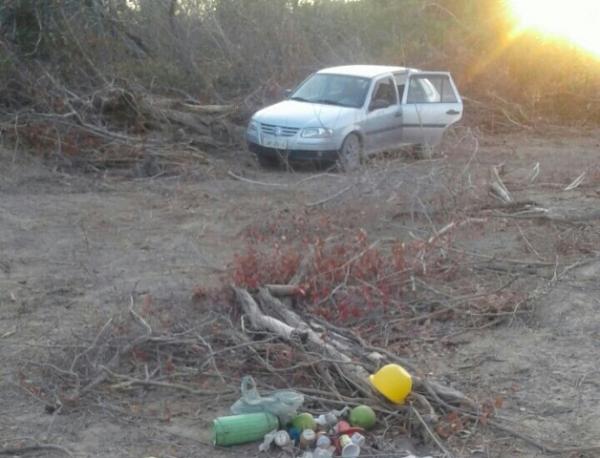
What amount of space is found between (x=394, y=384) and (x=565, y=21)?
1995 cm

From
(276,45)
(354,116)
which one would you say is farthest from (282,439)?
(276,45)

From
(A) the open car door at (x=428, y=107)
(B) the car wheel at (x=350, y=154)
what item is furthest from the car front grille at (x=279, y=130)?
(A) the open car door at (x=428, y=107)

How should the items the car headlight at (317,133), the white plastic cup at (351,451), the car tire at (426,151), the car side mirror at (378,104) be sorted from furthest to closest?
the car side mirror at (378,104) → the car headlight at (317,133) → the car tire at (426,151) → the white plastic cup at (351,451)

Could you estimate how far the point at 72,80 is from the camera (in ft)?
54.5

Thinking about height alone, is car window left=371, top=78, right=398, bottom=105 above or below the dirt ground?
above

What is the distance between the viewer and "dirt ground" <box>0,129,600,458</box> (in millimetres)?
5867

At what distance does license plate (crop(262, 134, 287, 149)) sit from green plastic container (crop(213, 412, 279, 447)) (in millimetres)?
9353

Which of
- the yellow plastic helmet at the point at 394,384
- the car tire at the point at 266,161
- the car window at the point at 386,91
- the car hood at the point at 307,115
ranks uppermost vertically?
the car window at the point at 386,91

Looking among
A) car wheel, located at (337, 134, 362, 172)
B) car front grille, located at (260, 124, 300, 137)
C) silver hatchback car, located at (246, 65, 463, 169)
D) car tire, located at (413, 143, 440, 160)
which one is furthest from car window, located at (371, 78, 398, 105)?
car front grille, located at (260, 124, 300, 137)

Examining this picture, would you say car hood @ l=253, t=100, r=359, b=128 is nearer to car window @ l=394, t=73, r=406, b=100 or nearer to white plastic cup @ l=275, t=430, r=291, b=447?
car window @ l=394, t=73, r=406, b=100

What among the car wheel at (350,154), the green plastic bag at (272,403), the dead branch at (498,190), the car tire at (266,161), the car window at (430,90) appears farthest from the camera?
the car window at (430,90)

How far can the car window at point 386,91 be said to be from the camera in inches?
620

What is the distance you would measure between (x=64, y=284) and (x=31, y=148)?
Answer: 6.52 metres

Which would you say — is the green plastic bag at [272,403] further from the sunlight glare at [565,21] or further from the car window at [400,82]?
the sunlight glare at [565,21]
